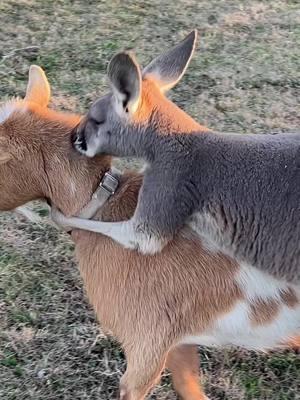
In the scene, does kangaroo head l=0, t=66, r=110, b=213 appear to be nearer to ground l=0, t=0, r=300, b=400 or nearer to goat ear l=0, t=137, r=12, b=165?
goat ear l=0, t=137, r=12, b=165

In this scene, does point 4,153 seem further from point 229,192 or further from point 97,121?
point 229,192

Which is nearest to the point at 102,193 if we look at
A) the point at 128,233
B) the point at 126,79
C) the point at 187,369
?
the point at 128,233

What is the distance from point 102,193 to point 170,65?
0.56 meters

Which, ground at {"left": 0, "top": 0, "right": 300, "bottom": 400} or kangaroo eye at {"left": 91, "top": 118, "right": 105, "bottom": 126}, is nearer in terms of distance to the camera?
kangaroo eye at {"left": 91, "top": 118, "right": 105, "bottom": 126}

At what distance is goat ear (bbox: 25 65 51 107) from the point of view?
2664mm

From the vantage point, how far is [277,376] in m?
3.02

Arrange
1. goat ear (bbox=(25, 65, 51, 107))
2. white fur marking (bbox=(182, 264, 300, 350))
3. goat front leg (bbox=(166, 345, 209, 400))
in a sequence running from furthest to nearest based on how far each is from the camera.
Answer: goat front leg (bbox=(166, 345, 209, 400)), goat ear (bbox=(25, 65, 51, 107)), white fur marking (bbox=(182, 264, 300, 350))

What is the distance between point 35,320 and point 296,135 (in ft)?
4.24

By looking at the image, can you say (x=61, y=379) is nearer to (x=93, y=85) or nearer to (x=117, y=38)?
(x=93, y=85)

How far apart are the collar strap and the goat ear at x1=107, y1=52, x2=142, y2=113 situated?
0.24 meters

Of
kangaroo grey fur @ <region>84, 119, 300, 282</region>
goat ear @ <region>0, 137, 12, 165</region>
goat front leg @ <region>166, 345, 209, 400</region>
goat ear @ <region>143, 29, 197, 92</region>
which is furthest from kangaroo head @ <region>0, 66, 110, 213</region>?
goat front leg @ <region>166, 345, 209, 400</region>

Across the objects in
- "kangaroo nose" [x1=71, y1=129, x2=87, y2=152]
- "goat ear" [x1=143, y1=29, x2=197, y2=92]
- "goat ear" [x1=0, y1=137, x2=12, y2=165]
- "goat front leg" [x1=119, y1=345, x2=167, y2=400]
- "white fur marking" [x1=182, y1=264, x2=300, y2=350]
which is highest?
"goat ear" [x1=143, y1=29, x2=197, y2=92]

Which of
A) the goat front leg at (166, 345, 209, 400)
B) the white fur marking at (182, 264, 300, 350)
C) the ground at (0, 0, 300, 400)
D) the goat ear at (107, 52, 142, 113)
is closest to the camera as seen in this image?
the goat ear at (107, 52, 142, 113)

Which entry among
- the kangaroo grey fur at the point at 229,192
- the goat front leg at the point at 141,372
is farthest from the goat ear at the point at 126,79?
the goat front leg at the point at 141,372
